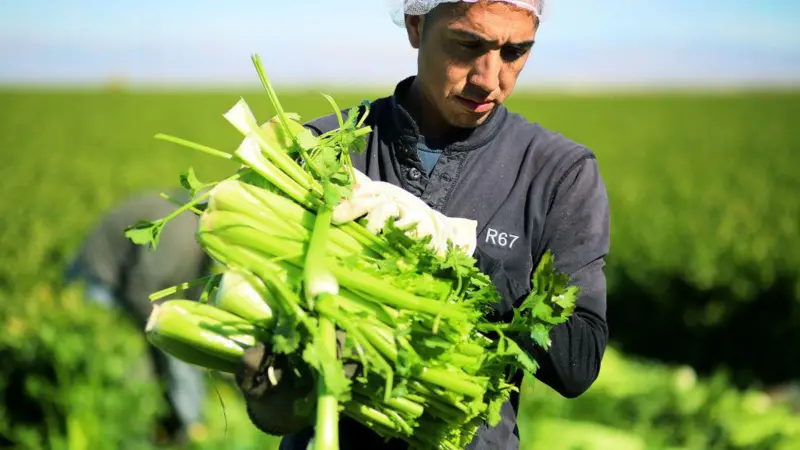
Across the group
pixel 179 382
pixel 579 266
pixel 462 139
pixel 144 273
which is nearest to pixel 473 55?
pixel 462 139

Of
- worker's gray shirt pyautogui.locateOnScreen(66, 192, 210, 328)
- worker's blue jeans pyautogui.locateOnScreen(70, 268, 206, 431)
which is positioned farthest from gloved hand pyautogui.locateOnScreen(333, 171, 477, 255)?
worker's blue jeans pyautogui.locateOnScreen(70, 268, 206, 431)

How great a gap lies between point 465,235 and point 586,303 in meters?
0.35

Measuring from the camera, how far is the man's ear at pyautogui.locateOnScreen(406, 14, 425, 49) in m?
2.43

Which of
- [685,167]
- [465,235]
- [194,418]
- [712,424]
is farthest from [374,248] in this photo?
[685,167]

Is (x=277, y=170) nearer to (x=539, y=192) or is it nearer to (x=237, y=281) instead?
(x=237, y=281)

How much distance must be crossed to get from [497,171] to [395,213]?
0.41 metres

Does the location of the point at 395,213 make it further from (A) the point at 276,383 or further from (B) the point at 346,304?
(A) the point at 276,383

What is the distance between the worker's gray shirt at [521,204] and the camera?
2221 mm

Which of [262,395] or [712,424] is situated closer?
[262,395]

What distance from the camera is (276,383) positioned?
1942mm

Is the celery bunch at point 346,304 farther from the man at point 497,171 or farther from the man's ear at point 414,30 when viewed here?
the man's ear at point 414,30

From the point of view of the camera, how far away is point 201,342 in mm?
1943

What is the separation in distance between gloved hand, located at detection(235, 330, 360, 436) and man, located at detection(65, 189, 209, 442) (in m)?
5.10

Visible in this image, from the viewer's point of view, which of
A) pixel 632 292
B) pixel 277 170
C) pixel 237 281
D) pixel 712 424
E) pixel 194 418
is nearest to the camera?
pixel 237 281
